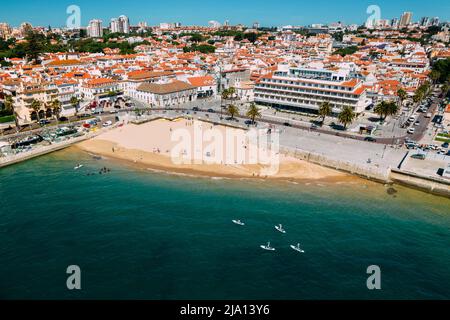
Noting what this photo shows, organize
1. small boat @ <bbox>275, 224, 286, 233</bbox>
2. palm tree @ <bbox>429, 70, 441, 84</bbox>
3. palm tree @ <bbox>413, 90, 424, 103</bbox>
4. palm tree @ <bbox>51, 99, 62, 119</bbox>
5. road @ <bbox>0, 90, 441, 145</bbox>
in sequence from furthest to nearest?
palm tree @ <bbox>429, 70, 441, 84</bbox>
palm tree @ <bbox>413, 90, 424, 103</bbox>
palm tree @ <bbox>51, 99, 62, 119</bbox>
road @ <bbox>0, 90, 441, 145</bbox>
small boat @ <bbox>275, 224, 286, 233</bbox>

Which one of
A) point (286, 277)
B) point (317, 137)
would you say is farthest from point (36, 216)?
point (317, 137)

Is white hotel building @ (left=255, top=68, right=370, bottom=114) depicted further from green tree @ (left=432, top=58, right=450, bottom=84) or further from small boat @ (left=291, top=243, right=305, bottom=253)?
green tree @ (left=432, top=58, right=450, bottom=84)

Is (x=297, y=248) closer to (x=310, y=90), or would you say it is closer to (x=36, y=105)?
(x=310, y=90)

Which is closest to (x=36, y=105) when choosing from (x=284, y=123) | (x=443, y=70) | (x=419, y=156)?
(x=284, y=123)

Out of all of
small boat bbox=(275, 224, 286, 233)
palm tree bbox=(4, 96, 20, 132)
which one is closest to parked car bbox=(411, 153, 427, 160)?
small boat bbox=(275, 224, 286, 233)

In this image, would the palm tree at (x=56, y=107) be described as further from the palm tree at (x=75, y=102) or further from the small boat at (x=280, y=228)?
the small boat at (x=280, y=228)
